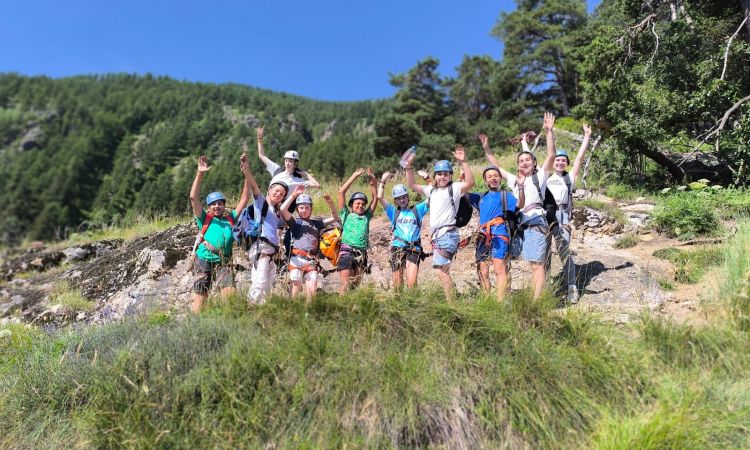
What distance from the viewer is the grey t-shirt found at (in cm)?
488

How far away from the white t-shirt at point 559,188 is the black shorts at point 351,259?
258cm

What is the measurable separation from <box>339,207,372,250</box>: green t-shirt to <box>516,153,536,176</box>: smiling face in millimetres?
1910

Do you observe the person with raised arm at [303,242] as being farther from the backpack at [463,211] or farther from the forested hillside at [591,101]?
the forested hillside at [591,101]

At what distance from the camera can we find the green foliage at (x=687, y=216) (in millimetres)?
6891

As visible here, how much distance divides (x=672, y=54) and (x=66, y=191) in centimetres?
12099

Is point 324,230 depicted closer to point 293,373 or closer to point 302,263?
point 302,263

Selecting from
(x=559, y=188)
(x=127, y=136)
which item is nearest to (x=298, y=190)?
(x=559, y=188)

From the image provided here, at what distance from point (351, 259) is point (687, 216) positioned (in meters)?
→ 5.91

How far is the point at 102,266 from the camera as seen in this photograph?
963 centimetres

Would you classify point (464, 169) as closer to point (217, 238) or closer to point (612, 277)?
point (217, 238)

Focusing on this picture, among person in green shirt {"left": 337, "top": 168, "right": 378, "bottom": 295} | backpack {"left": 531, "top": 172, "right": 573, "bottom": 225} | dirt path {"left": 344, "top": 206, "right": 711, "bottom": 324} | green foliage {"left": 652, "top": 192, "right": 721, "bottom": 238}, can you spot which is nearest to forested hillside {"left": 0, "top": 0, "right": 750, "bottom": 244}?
green foliage {"left": 652, "top": 192, "right": 721, "bottom": 238}

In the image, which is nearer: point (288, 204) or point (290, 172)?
point (288, 204)

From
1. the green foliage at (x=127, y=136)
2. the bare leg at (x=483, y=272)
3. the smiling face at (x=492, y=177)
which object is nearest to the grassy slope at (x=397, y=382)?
the bare leg at (x=483, y=272)

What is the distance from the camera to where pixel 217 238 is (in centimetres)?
473
